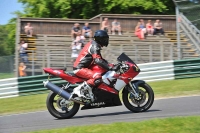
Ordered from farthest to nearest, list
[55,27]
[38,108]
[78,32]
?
[55,27]
[78,32]
[38,108]

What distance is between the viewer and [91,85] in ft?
29.8

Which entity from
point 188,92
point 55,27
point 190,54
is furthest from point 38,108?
point 55,27

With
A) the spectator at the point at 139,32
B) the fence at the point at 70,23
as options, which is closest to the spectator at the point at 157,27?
the spectator at the point at 139,32

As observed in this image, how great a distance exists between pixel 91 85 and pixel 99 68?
0.38m

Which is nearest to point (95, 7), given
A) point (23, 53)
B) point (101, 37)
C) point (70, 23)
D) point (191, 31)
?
point (70, 23)

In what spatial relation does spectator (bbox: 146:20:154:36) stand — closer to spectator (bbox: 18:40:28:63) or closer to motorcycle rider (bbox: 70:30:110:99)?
spectator (bbox: 18:40:28:63)

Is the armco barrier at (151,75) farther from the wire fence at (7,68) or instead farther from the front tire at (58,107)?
the front tire at (58,107)

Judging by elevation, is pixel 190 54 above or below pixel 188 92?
above

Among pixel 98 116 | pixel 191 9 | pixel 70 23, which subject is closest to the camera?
pixel 98 116

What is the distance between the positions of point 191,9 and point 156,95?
19.0 ft

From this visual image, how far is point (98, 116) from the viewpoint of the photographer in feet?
30.7

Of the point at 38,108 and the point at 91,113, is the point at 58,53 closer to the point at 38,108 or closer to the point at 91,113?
the point at 38,108

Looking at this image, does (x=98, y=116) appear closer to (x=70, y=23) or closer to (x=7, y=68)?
(x=7, y=68)

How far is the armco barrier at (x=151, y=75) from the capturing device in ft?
51.5
